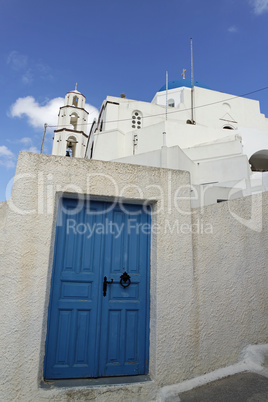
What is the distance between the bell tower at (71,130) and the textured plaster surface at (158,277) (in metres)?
25.3

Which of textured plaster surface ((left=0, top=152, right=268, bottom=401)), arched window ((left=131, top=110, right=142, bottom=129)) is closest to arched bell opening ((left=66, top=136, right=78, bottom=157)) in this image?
arched window ((left=131, top=110, right=142, bottom=129))

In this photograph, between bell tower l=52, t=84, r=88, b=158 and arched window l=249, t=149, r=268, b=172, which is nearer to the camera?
arched window l=249, t=149, r=268, b=172

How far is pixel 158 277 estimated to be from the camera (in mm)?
3375

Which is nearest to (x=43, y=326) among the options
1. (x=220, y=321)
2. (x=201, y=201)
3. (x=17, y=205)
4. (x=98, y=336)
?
(x=98, y=336)

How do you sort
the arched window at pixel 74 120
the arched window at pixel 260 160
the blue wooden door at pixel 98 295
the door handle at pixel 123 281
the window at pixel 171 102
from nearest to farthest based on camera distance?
the blue wooden door at pixel 98 295, the door handle at pixel 123 281, the arched window at pixel 260 160, the window at pixel 171 102, the arched window at pixel 74 120

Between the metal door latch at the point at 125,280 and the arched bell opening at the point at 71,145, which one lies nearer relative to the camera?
the metal door latch at the point at 125,280

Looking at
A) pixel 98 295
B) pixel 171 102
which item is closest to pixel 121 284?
pixel 98 295

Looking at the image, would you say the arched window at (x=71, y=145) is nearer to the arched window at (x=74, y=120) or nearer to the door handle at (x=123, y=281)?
the arched window at (x=74, y=120)

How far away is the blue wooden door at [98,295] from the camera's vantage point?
3203 millimetres

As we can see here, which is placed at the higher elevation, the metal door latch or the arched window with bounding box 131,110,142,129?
the arched window with bounding box 131,110,142,129

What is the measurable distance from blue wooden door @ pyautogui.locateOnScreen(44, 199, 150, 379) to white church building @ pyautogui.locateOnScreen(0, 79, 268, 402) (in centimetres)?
1

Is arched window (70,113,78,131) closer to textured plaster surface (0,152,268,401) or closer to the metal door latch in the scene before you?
textured plaster surface (0,152,268,401)

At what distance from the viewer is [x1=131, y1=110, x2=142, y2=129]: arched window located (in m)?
21.9

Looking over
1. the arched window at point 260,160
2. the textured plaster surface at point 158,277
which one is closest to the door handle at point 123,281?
the textured plaster surface at point 158,277
